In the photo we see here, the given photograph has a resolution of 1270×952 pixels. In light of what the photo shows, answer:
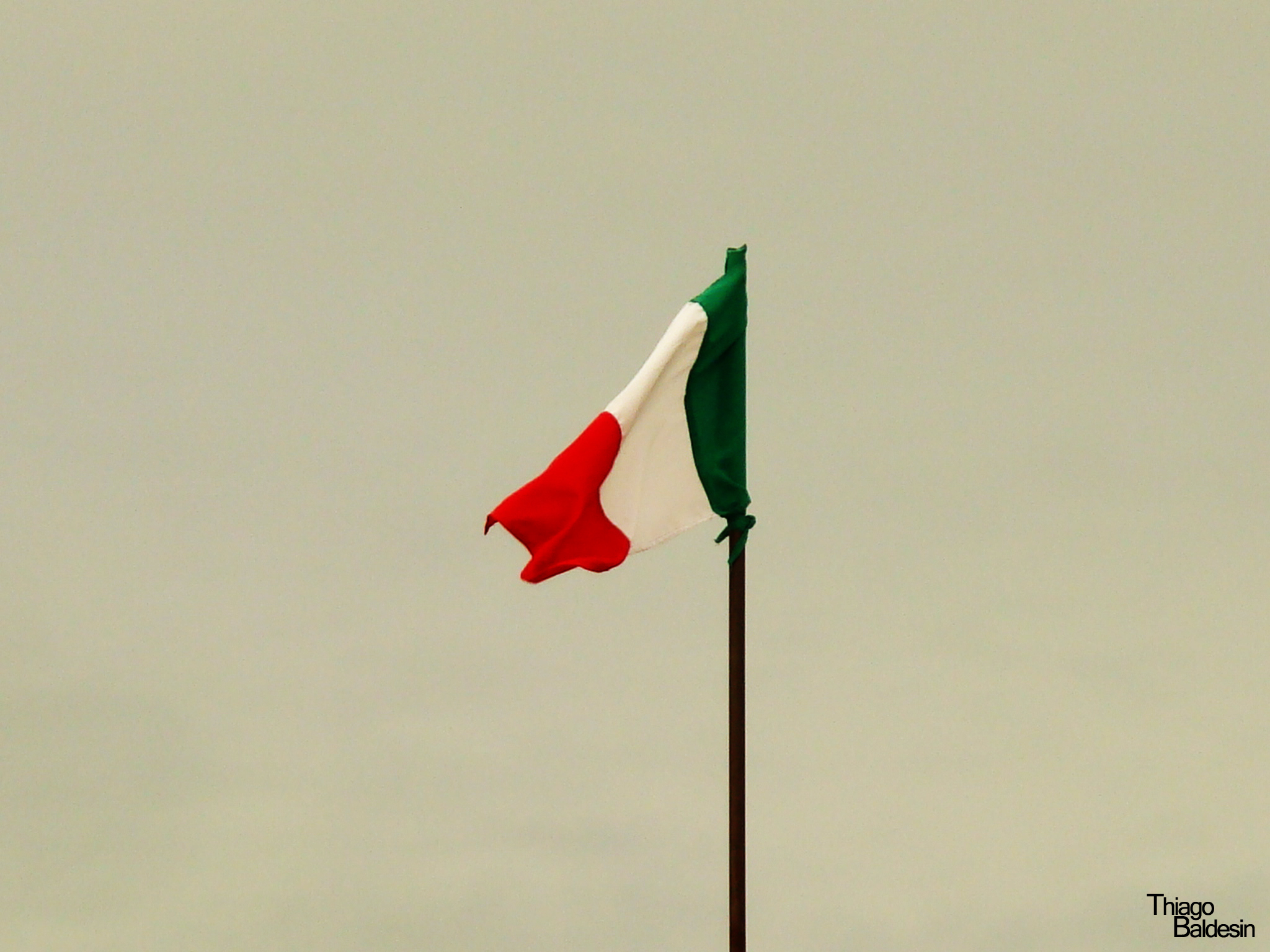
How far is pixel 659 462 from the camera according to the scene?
9922mm

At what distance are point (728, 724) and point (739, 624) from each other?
0.54 m

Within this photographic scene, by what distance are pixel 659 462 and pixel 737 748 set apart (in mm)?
1586

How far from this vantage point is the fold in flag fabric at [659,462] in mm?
9648

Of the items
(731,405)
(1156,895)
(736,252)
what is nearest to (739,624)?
(731,405)

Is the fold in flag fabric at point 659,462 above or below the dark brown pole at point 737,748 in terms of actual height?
above

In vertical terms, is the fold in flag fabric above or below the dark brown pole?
above

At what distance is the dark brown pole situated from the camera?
391 inches

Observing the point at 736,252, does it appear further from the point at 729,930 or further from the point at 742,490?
the point at 729,930

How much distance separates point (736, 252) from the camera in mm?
10070

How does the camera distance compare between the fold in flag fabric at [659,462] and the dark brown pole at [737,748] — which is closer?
the fold in flag fabric at [659,462]

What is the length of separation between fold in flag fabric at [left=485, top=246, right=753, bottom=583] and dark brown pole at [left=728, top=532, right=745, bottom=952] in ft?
0.93

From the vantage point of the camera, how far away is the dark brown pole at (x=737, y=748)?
32.6 ft

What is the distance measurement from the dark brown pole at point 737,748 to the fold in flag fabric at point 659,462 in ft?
0.93

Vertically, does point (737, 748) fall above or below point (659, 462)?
below
